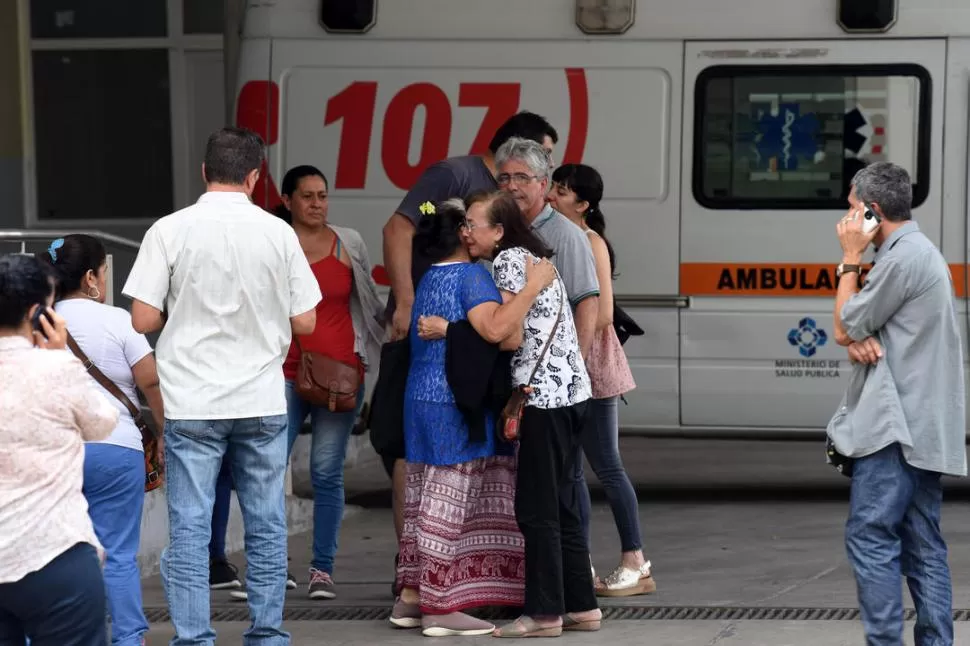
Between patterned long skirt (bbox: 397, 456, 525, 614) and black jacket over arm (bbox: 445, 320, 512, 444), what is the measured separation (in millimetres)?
213

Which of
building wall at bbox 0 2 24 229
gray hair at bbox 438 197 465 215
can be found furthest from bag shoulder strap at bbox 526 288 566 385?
building wall at bbox 0 2 24 229

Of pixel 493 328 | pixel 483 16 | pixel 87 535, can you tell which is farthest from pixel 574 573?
pixel 483 16

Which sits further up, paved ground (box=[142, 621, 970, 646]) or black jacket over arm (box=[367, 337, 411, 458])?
black jacket over arm (box=[367, 337, 411, 458])

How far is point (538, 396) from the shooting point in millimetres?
6137

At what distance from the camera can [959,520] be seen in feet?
29.0

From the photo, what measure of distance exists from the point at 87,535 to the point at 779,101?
19.3 feet

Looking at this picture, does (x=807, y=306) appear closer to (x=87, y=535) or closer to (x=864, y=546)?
(x=864, y=546)

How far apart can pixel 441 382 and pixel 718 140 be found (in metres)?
3.55

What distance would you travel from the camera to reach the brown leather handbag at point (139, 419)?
5453mm

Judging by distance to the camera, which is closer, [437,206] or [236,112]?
[437,206]

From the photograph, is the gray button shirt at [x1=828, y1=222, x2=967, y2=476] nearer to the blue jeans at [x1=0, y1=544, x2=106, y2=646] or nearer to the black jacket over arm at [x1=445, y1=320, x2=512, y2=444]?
the black jacket over arm at [x1=445, y1=320, x2=512, y2=444]

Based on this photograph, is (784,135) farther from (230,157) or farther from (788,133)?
(230,157)

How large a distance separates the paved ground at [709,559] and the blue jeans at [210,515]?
2.76 feet

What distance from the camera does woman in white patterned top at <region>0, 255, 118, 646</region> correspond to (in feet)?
13.3
